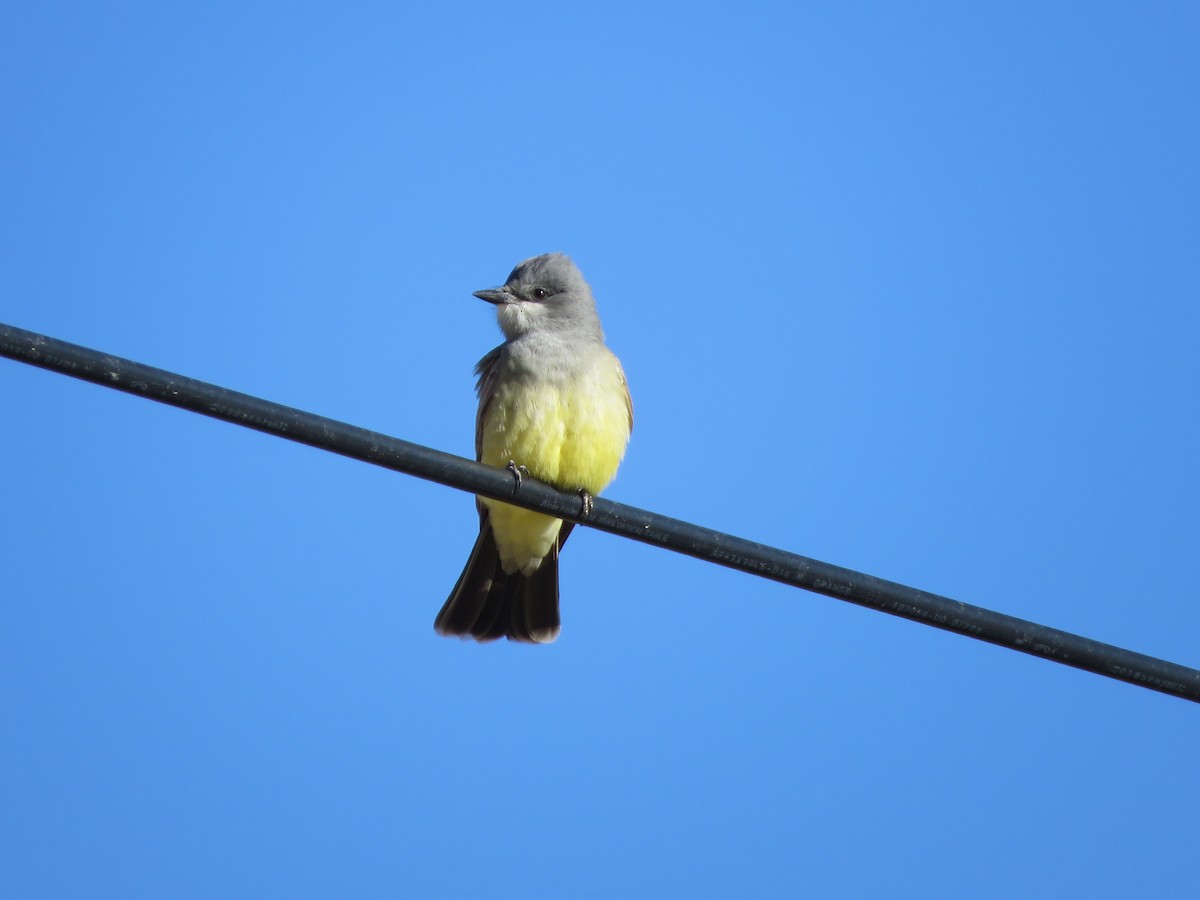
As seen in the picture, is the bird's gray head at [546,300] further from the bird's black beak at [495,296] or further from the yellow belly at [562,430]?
the yellow belly at [562,430]

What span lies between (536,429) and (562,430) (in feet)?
0.41

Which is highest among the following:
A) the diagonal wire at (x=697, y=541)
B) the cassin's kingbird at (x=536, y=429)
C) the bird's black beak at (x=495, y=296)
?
the bird's black beak at (x=495, y=296)

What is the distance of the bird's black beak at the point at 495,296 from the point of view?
7.68 m

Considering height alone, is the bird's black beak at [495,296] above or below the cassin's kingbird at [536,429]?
above

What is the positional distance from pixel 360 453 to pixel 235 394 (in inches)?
14.7

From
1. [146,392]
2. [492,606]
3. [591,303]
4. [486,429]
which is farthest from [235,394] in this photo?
[591,303]

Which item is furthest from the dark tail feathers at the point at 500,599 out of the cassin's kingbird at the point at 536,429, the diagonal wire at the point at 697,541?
the diagonal wire at the point at 697,541

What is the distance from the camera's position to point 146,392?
340cm

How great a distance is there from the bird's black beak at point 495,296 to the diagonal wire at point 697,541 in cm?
366

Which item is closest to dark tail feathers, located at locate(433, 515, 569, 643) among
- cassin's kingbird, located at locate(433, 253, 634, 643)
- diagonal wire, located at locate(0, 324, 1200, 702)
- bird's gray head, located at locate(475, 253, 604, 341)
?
cassin's kingbird, located at locate(433, 253, 634, 643)

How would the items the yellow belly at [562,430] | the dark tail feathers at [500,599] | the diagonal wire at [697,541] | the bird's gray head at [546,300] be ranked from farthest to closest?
the bird's gray head at [546,300], the dark tail feathers at [500,599], the yellow belly at [562,430], the diagonal wire at [697,541]

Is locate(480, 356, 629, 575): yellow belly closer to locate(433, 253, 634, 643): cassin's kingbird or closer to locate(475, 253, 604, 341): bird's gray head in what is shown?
locate(433, 253, 634, 643): cassin's kingbird

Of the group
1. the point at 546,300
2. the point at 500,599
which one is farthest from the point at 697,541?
the point at 546,300

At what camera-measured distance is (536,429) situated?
21.3 feet
